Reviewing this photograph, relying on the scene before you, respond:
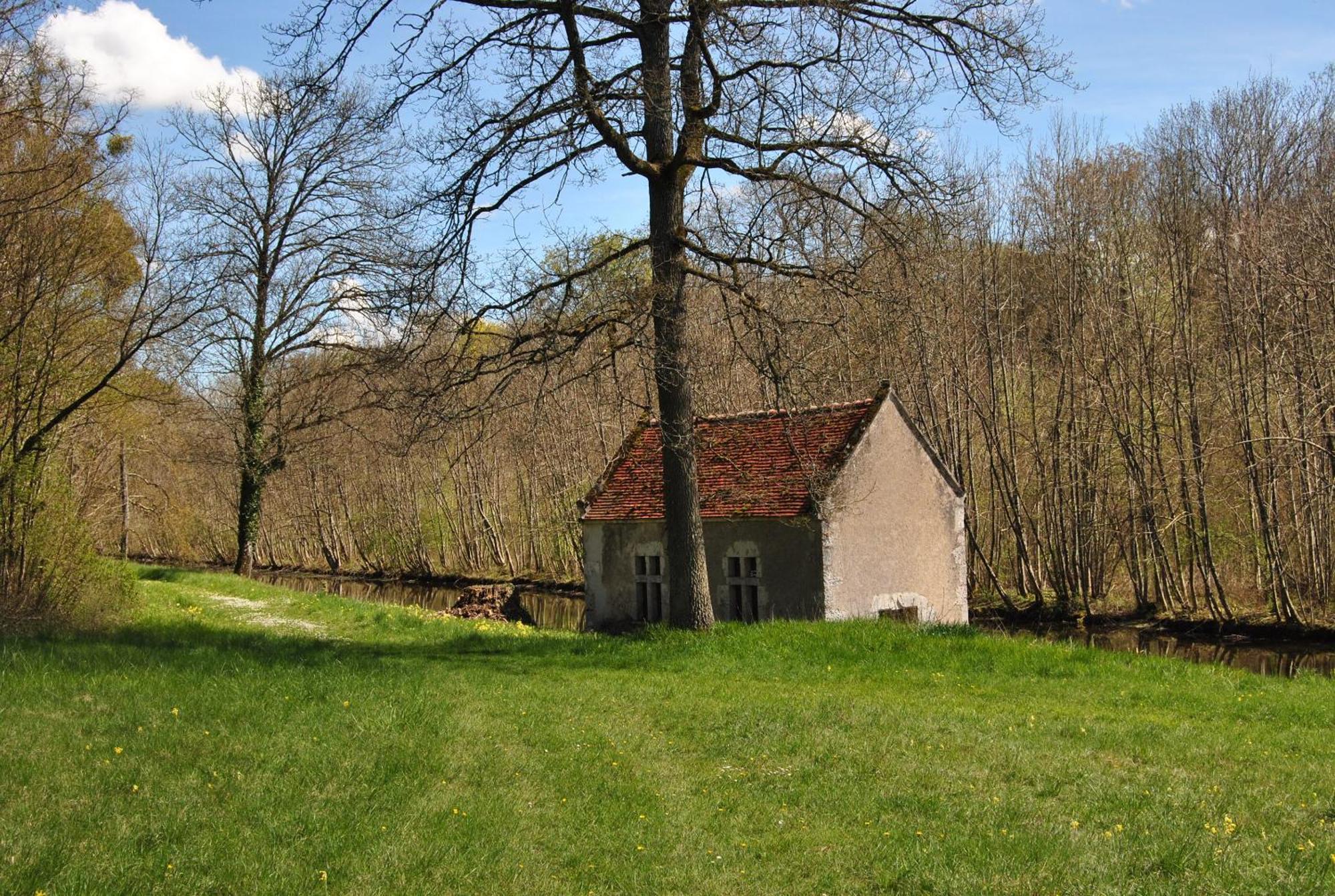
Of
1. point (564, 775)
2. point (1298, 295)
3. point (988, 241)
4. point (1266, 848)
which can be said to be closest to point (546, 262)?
point (564, 775)

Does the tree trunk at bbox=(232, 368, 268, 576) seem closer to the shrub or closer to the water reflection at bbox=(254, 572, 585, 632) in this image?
the water reflection at bbox=(254, 572, 585, 632)

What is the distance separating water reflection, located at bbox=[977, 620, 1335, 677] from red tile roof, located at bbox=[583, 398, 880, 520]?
553 centimetres

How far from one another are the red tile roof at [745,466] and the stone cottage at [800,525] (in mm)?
35

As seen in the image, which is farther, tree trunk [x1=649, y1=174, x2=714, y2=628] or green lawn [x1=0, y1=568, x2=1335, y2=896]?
tree trunk [x1=649, y1=174, x2=714, y2=628]

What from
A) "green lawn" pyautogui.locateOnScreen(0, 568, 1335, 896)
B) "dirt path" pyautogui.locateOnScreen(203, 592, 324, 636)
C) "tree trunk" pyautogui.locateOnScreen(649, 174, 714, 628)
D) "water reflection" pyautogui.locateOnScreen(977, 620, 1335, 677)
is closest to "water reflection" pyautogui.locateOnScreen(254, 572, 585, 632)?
"dirt path" pyautogui.locateOnScreen(203, 592, 324, 636)

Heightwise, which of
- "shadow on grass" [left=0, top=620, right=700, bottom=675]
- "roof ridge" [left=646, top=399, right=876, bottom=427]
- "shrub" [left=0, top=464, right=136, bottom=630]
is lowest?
Result: "shadow on grass" [left=0, top=620, right=700, bottom=675]

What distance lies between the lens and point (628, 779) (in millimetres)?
8211

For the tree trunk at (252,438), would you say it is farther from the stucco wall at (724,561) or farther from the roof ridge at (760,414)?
the roof ridge at (760,414)

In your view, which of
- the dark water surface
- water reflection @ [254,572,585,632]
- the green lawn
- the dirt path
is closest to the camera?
the green lawn

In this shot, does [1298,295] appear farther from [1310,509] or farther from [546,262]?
[546,262]

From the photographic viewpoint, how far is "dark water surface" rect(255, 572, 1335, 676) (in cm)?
2197

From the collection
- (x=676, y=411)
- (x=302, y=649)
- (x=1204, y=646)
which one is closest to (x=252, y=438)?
(x=302, y=649)

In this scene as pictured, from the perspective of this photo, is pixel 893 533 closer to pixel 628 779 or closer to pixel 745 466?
pixel 745 466

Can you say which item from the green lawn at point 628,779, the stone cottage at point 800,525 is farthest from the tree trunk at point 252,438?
the green lawn at point 628,779
